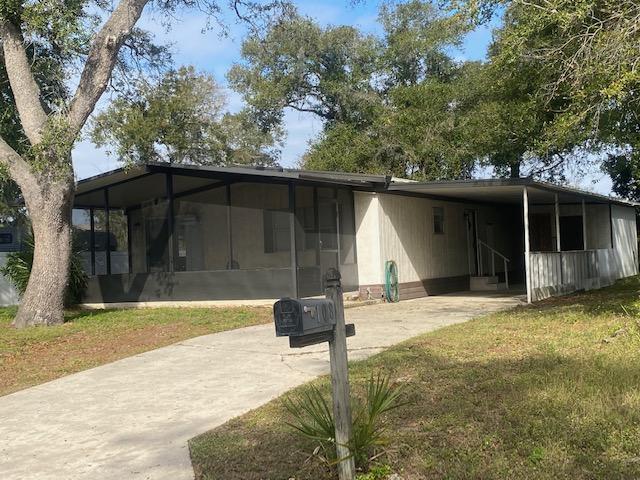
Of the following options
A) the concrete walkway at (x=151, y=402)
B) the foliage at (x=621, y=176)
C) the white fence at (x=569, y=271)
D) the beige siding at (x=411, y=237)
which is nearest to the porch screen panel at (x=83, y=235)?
the beige siding at (x=411, y=237)

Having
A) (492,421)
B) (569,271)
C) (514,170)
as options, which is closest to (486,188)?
(569,271)

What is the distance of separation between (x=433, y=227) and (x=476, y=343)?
937cm

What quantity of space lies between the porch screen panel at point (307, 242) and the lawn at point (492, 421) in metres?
6.50

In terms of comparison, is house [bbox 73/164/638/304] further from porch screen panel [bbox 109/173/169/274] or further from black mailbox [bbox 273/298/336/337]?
black mailbox [bbox 273/298/336/337]

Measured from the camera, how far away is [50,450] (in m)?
5.15

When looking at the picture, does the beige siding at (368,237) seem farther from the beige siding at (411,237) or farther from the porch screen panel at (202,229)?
the porch screen panel at (202,229)

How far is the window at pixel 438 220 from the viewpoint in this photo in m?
17.6

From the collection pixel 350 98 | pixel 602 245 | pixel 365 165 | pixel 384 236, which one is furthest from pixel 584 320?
pixel 350 98

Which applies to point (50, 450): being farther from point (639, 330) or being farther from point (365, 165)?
point (365, 165)

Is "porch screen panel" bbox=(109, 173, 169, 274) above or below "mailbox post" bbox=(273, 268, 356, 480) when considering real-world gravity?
above

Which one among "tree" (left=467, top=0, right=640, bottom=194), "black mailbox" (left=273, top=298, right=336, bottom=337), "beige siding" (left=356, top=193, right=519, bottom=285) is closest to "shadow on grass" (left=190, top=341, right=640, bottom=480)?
"black mailbox" (left=273, top=298, right=336, bottom=337)

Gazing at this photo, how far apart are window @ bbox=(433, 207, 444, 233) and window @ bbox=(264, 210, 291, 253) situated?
4561mm

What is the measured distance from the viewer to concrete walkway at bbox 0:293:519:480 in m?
4.82

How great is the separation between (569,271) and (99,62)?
39.2 ft
